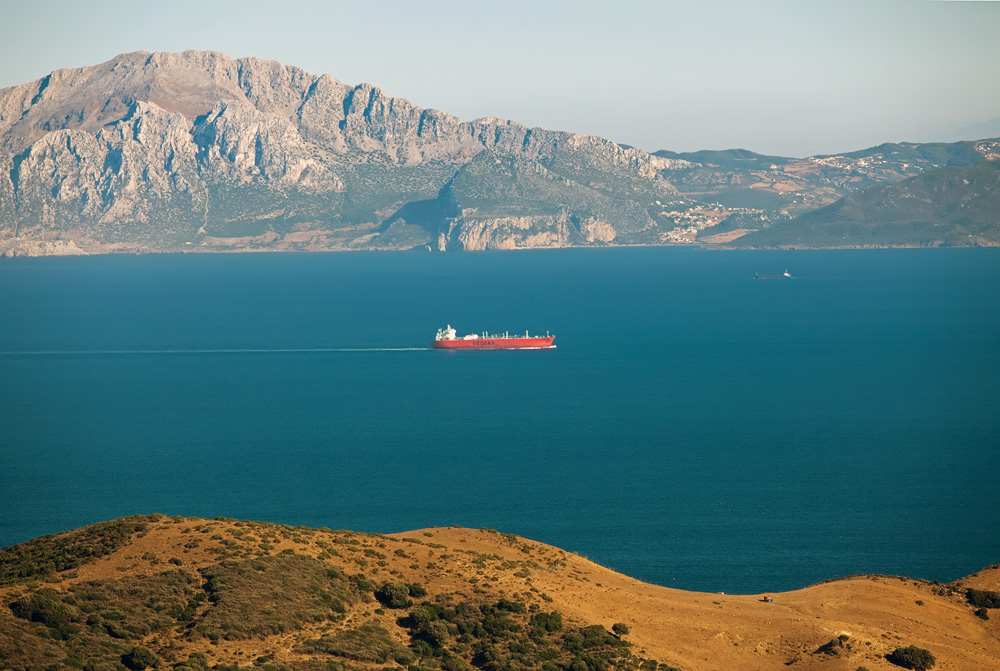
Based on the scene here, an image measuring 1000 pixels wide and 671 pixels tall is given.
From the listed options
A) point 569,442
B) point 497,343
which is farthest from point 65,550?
point 497,343

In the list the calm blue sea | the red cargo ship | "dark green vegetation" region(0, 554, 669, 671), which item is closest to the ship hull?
the red cargo ship

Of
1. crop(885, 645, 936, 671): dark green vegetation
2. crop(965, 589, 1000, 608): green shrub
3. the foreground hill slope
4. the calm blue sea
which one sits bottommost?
the calm blue sea

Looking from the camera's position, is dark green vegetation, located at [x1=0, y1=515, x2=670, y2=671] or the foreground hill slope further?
the foreground hill slope

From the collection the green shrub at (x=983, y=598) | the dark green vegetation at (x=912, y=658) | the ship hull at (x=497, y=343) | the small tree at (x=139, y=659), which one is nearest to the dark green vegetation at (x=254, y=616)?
the small tree at (x=139, y=659)

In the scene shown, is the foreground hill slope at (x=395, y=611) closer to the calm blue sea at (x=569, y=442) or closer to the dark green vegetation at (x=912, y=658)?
the dark green vegetation at (x=912, y=658)

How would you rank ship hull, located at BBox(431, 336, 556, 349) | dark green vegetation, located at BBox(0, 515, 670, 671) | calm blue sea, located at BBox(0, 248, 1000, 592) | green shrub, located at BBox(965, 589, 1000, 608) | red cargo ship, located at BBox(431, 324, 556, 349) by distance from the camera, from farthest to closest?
red cargo ship, located at BBox(431, 324, 556, 349) < ship hull, located at BBox(431, 336, 556, 349) < calm blue sea, located at BBox(0, 248, 1000, 592) < green shrub, located at BBox(965, 589, 1000, 608) < dark green vegetation, located at BBox(0, 515, 670, 671)

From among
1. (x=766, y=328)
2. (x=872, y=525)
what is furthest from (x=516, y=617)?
(x=766, y=328)

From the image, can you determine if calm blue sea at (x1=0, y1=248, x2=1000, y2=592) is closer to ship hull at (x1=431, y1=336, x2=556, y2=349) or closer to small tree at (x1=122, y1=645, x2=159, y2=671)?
ship hull at (x1=431, y1=336, x2=556, y2=349)

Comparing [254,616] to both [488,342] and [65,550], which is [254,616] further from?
[488,342]
